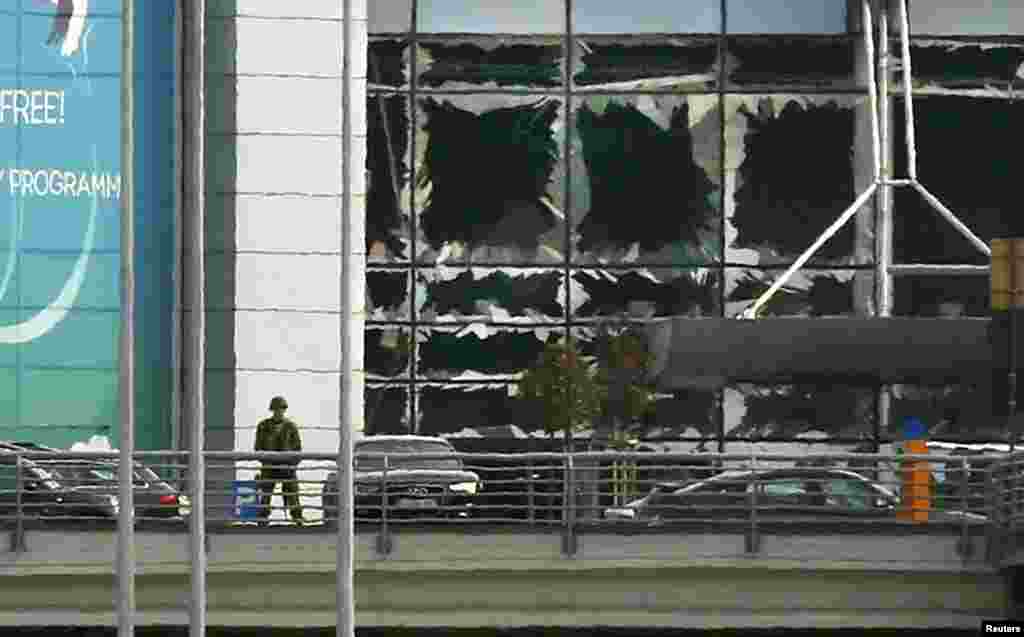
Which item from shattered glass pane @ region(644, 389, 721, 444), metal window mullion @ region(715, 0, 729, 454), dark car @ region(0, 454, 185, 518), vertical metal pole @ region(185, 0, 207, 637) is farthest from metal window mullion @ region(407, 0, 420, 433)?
vertical metal pole @ region(185, 0, 207, 637)

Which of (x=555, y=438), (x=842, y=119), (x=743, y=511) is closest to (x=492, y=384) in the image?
(x=555, y=438)

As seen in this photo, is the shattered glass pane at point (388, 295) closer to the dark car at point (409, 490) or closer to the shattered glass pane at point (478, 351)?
the shattered glass pane at point (478, 351)

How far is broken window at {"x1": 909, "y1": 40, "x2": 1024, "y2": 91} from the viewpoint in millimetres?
53469

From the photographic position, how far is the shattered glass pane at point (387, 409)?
175 feet

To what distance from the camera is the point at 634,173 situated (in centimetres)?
5338

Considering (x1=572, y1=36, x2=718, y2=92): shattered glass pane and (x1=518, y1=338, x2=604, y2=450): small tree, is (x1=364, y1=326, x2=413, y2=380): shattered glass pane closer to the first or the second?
(x1=518, y1=338, x2=604, y2=450): small tree

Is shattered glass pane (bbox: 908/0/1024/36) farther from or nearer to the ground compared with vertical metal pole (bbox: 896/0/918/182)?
farther from the ground

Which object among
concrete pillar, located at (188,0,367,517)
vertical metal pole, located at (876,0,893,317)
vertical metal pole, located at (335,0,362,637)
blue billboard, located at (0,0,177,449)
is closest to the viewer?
vertical metal pole, located at (335,0,362,637)

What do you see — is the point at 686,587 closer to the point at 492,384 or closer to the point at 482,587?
the point at 482,587

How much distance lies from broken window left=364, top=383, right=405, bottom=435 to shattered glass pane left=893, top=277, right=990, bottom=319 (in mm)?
6814

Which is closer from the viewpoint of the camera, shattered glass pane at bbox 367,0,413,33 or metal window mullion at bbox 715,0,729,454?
shattered glass pane at bbox 367,0,413,33

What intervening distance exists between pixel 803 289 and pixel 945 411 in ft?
8.36

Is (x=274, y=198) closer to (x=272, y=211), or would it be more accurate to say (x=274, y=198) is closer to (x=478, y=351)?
(x=272, y=211)

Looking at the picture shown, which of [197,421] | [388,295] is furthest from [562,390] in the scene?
[197,421]
